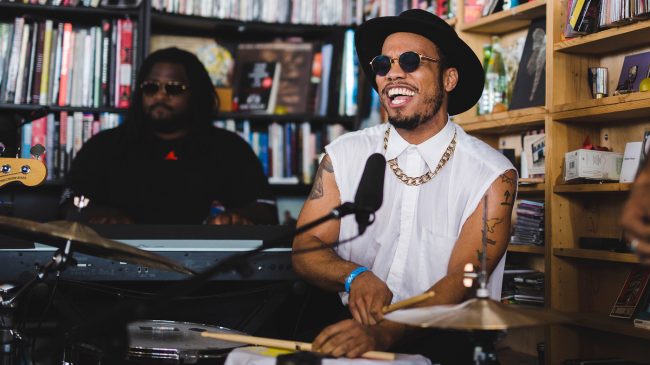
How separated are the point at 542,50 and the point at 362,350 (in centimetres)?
209

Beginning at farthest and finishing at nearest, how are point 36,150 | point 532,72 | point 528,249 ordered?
1. point 532,72
2. point 528,249
3. point 36,150

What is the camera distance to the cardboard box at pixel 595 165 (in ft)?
9.89

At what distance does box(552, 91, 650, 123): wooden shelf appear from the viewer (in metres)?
2.81

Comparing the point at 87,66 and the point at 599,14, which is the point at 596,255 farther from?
the point at 87,66

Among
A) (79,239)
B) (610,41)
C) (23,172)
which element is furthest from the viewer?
(610,41)

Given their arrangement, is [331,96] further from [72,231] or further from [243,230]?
[72,231]

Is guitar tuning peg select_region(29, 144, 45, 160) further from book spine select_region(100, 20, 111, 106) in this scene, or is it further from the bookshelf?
book spine select_region(100, 20, 111, 106)

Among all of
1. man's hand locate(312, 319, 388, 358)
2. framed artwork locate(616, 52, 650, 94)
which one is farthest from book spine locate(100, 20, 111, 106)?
man's hand locate(312, 319, 388, 358)

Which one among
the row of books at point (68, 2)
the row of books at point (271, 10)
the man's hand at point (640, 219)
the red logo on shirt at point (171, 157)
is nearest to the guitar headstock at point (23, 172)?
the man's hand at point (640, 219)

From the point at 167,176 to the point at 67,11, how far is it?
95 cm

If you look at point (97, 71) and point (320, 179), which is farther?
point (97, 71)

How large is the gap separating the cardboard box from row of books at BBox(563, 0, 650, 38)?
441mm

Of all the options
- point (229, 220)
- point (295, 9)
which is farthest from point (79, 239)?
point (295, 9)

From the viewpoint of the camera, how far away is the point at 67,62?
3957 mm
